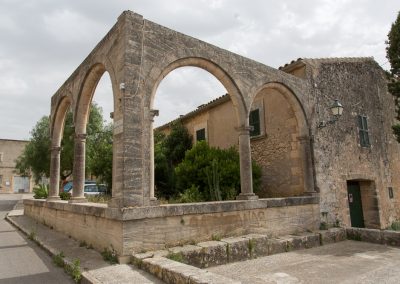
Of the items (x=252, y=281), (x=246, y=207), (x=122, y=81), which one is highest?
(x=122, y=81)

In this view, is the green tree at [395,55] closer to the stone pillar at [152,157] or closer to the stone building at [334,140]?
the stone building at [334,140]

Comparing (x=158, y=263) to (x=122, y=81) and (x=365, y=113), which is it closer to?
(x=122, y=81)

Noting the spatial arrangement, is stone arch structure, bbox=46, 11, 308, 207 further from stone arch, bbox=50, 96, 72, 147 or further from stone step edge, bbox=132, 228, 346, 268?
stone arch, bbox=50, 96, 72, 147

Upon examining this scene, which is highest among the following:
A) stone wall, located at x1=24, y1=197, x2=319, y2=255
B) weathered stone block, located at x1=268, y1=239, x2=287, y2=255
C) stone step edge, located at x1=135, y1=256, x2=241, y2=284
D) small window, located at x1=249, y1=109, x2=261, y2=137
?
small window, located at x1=249, y1=109, x2=261, y2=137

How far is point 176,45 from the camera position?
19.9 feet

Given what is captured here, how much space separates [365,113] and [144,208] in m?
9.07

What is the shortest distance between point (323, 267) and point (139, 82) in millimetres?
4601

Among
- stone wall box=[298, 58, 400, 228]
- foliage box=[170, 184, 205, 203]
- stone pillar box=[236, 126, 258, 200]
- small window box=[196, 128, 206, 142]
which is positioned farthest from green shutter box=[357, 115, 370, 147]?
foliage box=[170, 184, 205, 203]

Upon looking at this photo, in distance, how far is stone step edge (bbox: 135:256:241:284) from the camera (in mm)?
3203

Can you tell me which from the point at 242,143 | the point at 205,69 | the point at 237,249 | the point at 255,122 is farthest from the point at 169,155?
the point at 237,249

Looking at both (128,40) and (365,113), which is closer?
(128,40)

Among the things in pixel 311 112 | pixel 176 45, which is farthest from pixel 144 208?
pixel 311 112

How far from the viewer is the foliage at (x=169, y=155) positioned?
1132cm

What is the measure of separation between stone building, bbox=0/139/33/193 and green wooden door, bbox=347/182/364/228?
36.2 metres
